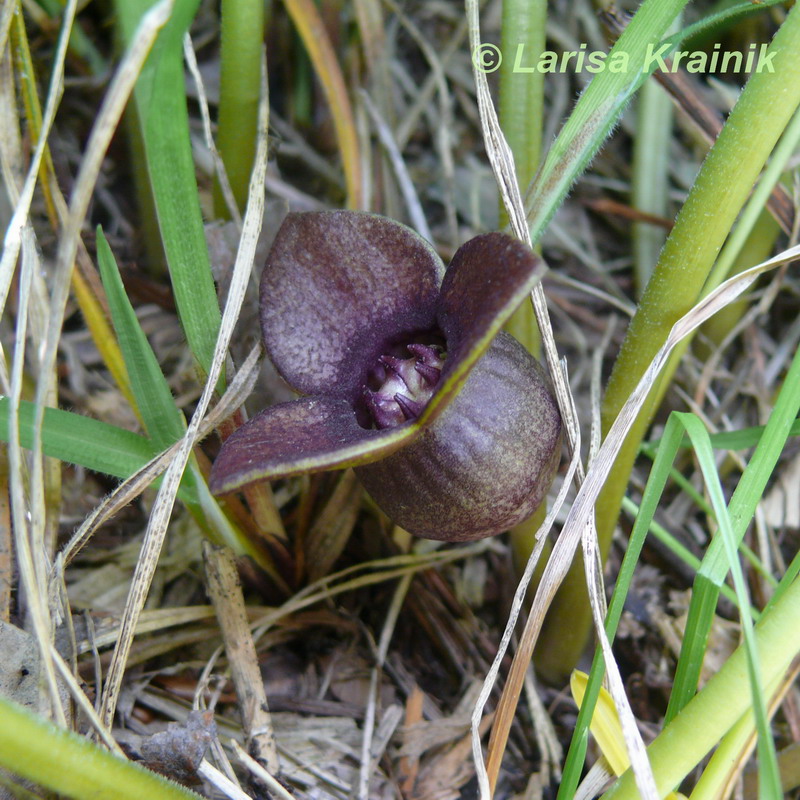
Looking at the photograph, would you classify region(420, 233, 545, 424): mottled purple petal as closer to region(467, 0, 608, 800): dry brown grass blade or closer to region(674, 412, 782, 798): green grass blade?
region(467, 0, 608, 800): dry brown grass blade

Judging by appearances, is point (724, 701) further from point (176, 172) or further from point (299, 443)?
point (176, 172)

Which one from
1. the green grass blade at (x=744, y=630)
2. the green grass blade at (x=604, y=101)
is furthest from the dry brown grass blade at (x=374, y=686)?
the green grass blade at (x=604, y=101)

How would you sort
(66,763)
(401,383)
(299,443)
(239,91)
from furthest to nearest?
(239,91) → (401,383) → (299,443) → (66,763)

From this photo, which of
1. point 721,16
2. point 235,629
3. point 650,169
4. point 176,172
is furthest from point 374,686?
point 650,169

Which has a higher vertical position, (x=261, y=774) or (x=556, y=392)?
(x=556, y=392)

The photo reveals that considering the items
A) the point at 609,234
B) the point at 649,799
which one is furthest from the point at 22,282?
the point at 609,234

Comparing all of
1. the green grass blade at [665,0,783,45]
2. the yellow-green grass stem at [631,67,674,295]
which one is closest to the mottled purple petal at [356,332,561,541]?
the green grass blade at [665,0,783,45]

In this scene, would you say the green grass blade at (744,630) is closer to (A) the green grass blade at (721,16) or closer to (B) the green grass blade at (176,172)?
(A) the green grass blade at (721,16)
